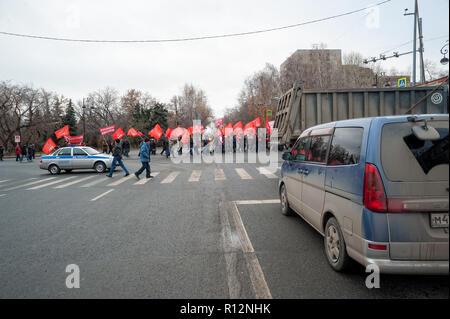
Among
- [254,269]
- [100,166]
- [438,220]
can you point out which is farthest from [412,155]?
[100,166]

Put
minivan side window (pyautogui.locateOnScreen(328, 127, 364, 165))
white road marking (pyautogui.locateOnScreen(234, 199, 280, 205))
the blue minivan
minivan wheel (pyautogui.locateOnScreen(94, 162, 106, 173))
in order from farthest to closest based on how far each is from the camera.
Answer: minivan wheel (pyautogui.locateOnScreen(94, 162, 106, 173))
white road marking (pyautogui.locateOnScreen(234, 199, 280, 205))
minivan side window (pyautogui.locateOnScreen(328, 127, 364, 165))
the blue minivan

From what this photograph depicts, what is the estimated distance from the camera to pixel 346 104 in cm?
926

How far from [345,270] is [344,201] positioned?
32.9 inches

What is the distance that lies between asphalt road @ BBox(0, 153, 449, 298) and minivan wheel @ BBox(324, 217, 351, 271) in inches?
4.8

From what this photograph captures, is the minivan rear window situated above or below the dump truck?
below

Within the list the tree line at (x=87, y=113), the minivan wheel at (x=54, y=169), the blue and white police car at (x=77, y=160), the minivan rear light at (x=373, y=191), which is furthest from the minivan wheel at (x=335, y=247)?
the tree line at (x=87, y=113)

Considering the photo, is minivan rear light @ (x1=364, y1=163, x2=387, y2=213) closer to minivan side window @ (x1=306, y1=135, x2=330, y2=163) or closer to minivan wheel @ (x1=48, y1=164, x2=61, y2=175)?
minivan side window @ (x1=306, y1=135, x2=330, y2=163)

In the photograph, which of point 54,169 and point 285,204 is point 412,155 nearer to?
point 285,204

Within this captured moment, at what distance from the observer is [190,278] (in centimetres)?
336

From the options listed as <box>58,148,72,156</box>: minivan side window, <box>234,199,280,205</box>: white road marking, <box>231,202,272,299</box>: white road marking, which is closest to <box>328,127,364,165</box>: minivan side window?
<box>231,202,272,299</box>: white road marking

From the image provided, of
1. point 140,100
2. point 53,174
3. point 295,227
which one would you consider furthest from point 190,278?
A: point 140,100

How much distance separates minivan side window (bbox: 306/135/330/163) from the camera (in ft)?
13.4

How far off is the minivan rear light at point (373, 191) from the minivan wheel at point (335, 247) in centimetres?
68
